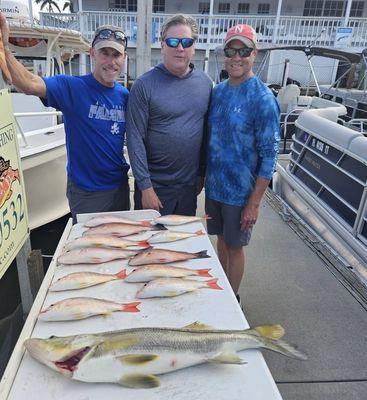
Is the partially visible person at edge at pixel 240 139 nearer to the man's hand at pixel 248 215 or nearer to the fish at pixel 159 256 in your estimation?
the man's hand at pixel 248 215

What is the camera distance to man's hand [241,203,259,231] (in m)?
2.72

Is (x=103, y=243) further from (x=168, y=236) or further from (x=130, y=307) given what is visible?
(x=130, y=307)

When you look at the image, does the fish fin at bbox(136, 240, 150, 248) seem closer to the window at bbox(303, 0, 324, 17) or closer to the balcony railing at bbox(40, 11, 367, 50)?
the balcony railing at bbox(40, 11, 367, 50)

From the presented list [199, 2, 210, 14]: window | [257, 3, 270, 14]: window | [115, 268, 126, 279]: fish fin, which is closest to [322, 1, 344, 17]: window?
[257, 3, 270, 14]: window

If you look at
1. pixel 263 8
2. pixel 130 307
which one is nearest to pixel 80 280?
pixel 130 307

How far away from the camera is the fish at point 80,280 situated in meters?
1.68

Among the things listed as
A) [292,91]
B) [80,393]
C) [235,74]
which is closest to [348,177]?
[235,74]

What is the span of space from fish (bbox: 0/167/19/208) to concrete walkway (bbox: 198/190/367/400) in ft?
6.53

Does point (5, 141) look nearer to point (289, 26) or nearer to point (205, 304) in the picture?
point (205, 304)

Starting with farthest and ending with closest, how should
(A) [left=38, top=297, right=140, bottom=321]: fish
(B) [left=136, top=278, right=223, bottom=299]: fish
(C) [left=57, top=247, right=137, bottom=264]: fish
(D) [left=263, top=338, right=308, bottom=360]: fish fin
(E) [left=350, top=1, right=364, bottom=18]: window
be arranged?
(E) [left=350, top=1, right=364, bottom=18]: window, (C) [left=57, top=247, right=137, bottom=264]: fish, (B) [left=136, top=278, right=223, bottom=299]: fish, (A) [left=38, top=297, right=140, bottom=321]: fish, (D) [left=263, top=338, right=308, bottom=360]: fish fin

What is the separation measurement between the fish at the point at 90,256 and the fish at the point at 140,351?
574mm

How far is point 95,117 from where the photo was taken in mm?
2633

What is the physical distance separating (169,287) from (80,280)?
0.41 metres

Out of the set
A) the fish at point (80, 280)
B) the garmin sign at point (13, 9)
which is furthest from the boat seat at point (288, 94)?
the fish at point (80, 280)
